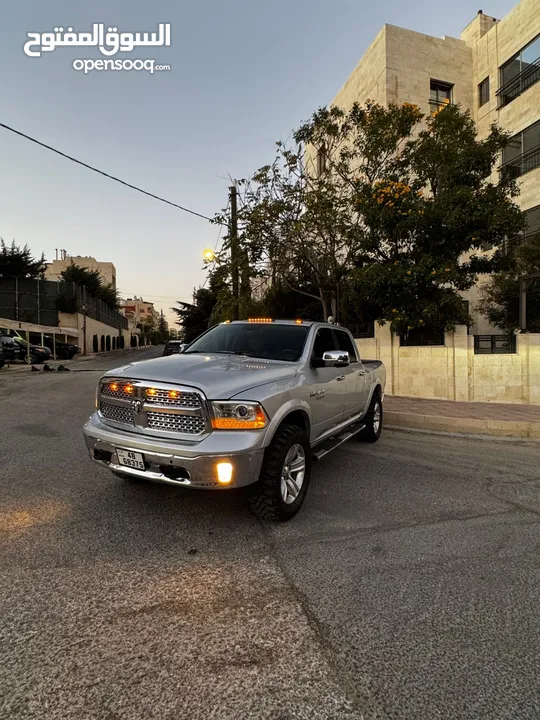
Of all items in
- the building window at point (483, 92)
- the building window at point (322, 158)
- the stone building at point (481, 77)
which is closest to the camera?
the building window at point (322, 158)

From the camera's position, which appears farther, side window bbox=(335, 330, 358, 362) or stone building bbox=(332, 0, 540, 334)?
stone building bbox=(332, 0, 540, 334)

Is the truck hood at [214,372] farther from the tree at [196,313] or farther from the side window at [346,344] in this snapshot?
the tree at [196,313]

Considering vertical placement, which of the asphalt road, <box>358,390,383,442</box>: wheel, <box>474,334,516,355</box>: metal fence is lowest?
the asphalt road

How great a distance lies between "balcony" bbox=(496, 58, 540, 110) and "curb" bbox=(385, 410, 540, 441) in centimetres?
1841

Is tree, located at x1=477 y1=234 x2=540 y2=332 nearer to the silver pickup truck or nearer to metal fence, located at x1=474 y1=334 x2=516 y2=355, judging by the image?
metal fence, located at x1=474 y1=334 x2=516 y2=355

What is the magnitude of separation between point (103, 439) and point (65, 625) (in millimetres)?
1529

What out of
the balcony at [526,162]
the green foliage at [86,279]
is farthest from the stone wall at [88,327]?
the balcony at [526,162]

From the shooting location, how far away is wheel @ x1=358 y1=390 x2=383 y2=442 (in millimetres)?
6576

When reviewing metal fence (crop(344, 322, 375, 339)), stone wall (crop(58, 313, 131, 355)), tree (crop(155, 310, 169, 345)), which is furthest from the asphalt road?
tree (crop(155, 310, 169, 345))

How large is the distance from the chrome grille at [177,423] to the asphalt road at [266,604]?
33.0 inches

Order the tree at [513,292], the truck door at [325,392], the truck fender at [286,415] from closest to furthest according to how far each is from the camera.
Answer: the truck fender at [286,415]
the truck door at [325,392]
the tree at [513,292]

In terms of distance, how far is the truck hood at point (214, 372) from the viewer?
3.29m

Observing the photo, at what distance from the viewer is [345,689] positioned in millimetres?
1888

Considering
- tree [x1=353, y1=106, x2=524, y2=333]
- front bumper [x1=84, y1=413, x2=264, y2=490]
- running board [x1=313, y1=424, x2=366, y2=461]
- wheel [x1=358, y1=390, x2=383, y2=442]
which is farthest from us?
tree [x1=353, y1=106, x2=524, y2=333]
